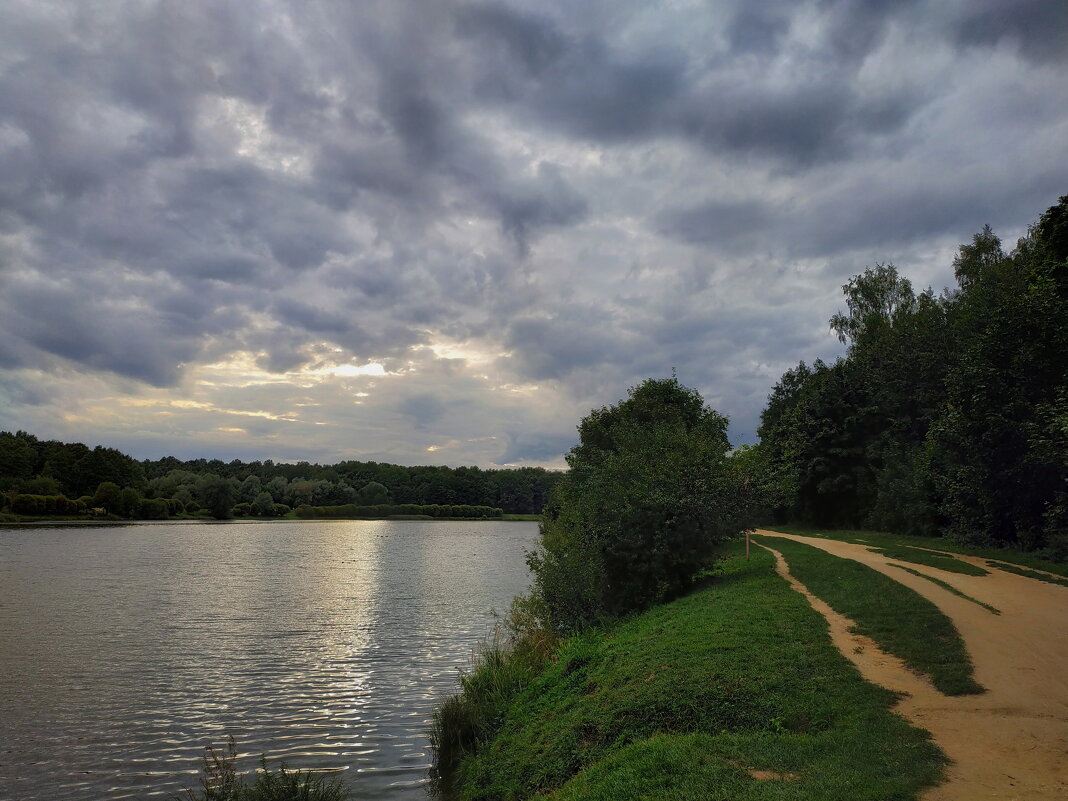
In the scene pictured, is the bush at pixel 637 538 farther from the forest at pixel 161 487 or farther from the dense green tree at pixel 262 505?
the dense green tree at pixel 262 505

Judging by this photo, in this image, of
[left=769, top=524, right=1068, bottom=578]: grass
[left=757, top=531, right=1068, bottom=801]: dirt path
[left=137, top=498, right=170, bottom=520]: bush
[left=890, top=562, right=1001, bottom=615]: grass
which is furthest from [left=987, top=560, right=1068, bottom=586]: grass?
[left=137, top=498, right=170, bottom=520]: bush

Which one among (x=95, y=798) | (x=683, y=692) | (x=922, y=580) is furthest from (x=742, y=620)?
(x=95, y=798)

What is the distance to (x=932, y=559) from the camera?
1118 inches

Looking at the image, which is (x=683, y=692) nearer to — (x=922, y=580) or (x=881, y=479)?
(x=922, y=580)

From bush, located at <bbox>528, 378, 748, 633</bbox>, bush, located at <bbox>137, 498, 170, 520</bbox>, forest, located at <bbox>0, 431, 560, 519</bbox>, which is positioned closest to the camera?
bush, located at <bbox>528, 378, 748, 633</bbox>

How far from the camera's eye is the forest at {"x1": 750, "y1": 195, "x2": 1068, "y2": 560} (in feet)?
93.5

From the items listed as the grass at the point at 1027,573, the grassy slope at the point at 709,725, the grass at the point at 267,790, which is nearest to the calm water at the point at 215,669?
the grass at the point at 267,790

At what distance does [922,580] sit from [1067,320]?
517 inches

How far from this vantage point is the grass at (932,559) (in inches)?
983

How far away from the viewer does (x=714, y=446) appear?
30.9m

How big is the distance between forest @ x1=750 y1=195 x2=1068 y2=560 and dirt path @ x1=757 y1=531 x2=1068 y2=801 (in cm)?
724

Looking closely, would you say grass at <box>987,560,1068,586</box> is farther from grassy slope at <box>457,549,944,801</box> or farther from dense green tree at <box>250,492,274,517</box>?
dense green tree at <box>250,492,274,517</box>

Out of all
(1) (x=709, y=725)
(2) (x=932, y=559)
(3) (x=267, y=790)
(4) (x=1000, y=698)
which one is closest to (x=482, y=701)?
(3) (x=267, y=790)

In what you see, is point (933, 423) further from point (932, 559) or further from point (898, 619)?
point (898, 619)
